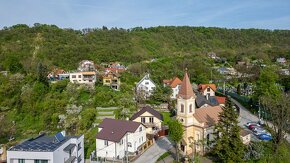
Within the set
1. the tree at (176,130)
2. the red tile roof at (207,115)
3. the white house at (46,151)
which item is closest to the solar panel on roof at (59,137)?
the white house at (46,151)

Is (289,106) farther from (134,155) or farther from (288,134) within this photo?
(134,155)

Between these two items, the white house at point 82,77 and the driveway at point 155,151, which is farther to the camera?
the white house at point 82,77

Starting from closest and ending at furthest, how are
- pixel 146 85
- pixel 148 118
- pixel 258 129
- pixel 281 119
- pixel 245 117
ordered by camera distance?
pixel 281 119, pixel 258 129, pixel 148 118, pixel 245 117, pixel 146 85

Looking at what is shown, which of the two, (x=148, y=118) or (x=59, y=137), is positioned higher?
(x=59, y=137)

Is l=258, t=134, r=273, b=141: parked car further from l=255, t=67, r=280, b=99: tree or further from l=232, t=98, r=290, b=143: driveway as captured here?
l=255, t=67, r=280, b=99: tree

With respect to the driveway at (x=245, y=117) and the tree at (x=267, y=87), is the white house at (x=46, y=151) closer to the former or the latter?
the driveway at (x=245, y=117)

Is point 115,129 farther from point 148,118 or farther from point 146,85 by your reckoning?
point 146,85

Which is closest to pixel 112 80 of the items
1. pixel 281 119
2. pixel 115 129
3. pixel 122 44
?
pixel 115 129
